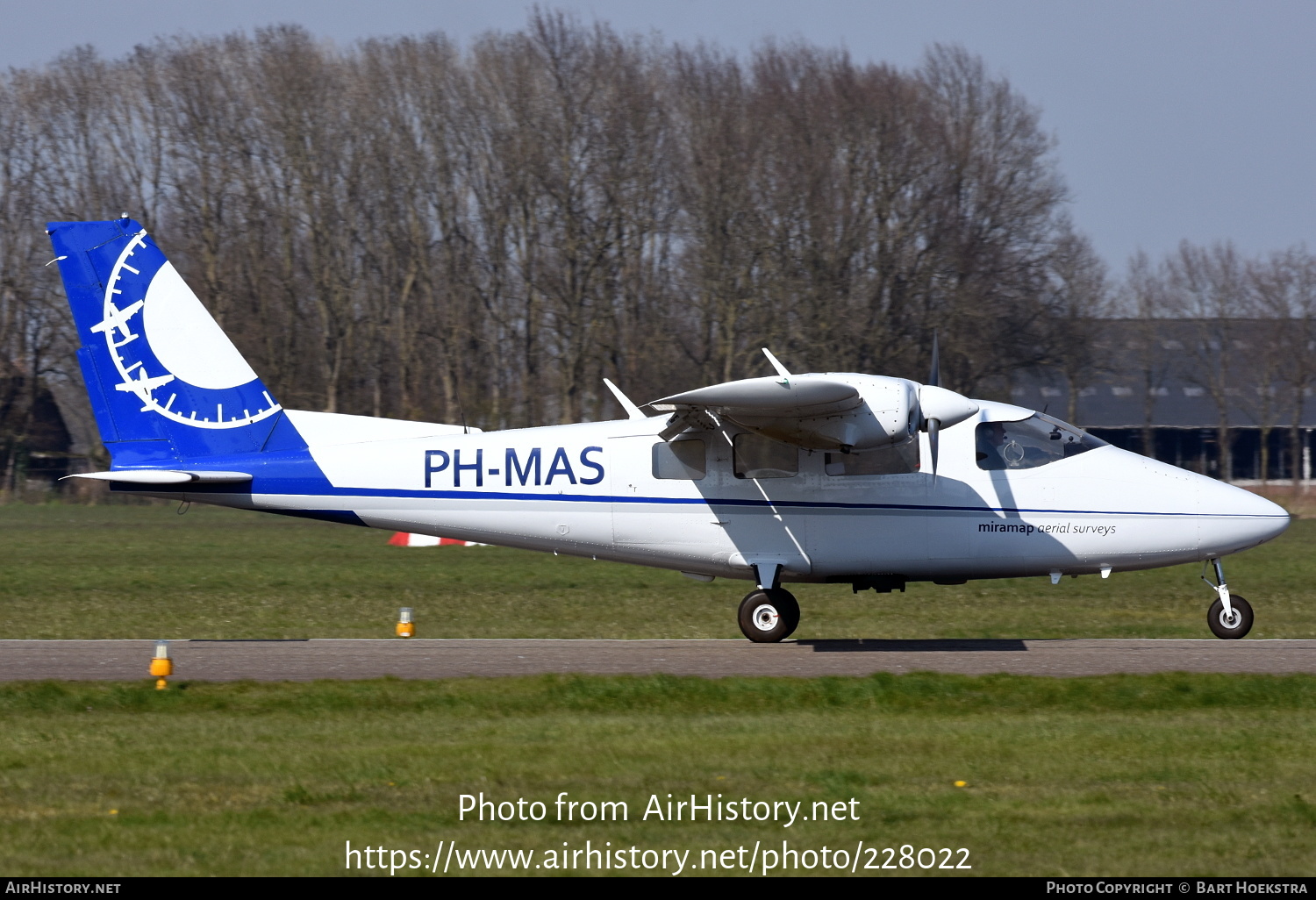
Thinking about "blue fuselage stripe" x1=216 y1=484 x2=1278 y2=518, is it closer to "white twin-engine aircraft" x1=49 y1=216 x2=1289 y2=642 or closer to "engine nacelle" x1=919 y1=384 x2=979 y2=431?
"white twin-engine aircraft" x1=49 y1=216 x2=1289 y2=642

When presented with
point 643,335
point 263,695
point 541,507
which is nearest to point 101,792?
point 263,695

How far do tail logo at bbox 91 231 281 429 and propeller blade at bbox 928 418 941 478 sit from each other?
6.86 metres

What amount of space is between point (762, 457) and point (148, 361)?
645 centimetres

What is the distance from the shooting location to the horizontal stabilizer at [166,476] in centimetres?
1430

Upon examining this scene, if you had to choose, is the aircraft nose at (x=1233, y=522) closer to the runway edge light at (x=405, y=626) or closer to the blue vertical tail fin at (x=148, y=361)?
the runway edge light at (x=405, y=626)

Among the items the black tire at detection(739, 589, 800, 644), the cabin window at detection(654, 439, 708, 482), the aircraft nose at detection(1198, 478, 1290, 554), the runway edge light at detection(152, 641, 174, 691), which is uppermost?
the cabin window at detection(654, 439, 708, 482)

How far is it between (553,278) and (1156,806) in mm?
43814

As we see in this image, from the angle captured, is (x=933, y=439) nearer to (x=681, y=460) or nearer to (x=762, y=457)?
(x=762, y=457)

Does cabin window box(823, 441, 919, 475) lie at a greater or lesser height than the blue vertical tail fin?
lesser

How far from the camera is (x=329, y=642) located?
587 inches

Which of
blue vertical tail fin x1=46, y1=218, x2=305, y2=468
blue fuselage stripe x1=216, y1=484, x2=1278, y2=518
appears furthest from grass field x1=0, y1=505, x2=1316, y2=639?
blue vertical tail fin x1=46, y1=218, x2=305, y2=468

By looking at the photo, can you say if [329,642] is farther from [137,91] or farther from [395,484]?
[137,91]

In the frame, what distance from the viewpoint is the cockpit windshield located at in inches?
569

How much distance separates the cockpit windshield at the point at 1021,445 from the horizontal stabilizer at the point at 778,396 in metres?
1.95
